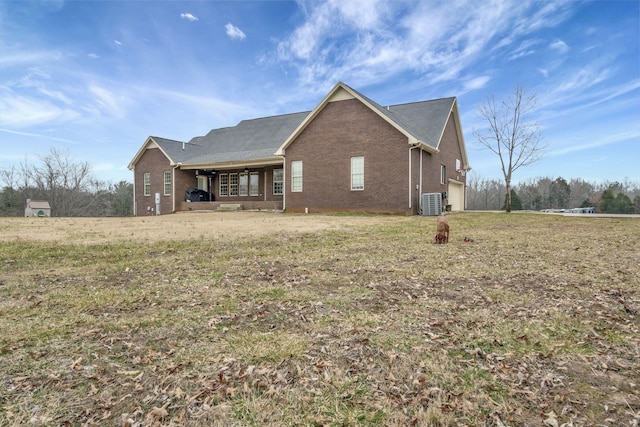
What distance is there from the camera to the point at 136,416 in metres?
2.07

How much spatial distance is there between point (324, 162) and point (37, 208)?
1647 inches

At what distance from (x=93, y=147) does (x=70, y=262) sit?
47494 millimetres

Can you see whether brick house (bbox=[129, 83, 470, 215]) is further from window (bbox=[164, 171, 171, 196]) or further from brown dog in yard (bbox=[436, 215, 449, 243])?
brown dog in yard (bbox=[436, 215, 449, 243])

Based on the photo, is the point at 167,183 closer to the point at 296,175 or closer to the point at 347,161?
the point at 296,175

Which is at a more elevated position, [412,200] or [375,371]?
[412,200]

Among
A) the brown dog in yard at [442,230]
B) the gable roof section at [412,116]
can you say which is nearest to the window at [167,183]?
the gable roof section at [412,116]

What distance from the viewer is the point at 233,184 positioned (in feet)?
84.9

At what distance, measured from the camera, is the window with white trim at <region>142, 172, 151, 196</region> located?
2712 centimetres

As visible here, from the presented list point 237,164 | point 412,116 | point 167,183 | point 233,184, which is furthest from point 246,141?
point 412,116

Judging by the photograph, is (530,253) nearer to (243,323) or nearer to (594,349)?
(594,349)

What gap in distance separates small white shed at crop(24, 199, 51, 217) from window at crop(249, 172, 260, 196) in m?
32.5

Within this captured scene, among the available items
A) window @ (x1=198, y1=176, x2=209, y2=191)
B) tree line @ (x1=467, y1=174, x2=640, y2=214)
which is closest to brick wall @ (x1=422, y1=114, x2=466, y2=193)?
window @ (x1=198, y1=176, x2=209, y2=191)

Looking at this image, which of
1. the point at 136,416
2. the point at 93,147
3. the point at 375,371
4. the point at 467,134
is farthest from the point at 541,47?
the point at 93,147

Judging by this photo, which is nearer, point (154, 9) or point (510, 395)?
point (510, 395)
